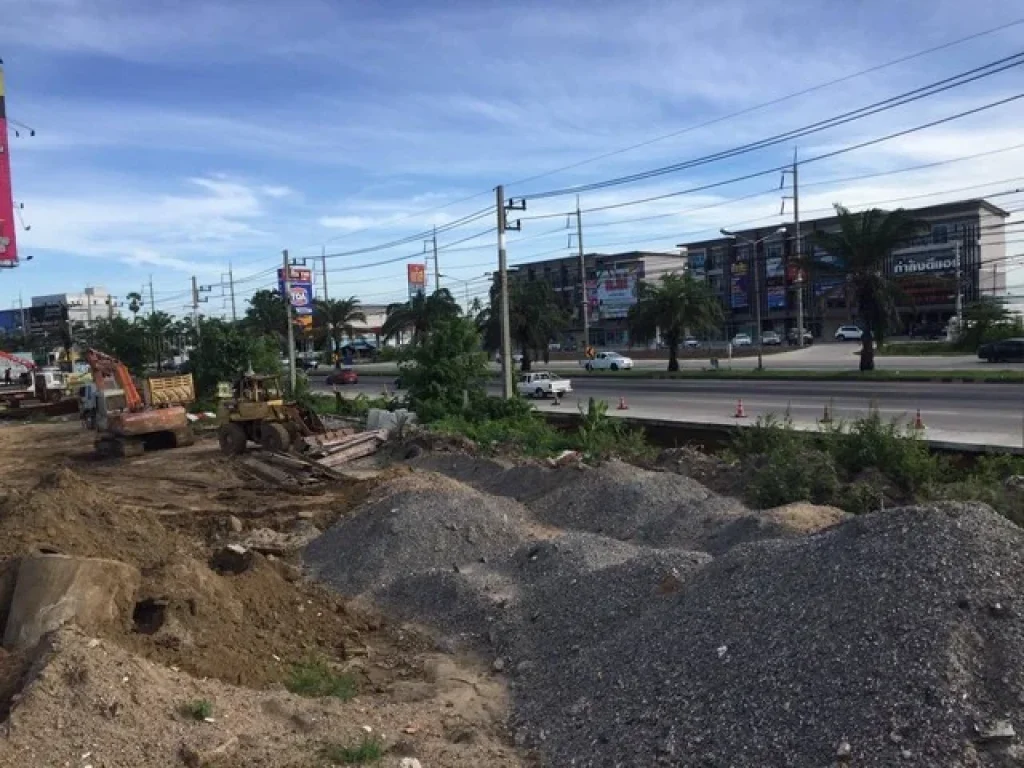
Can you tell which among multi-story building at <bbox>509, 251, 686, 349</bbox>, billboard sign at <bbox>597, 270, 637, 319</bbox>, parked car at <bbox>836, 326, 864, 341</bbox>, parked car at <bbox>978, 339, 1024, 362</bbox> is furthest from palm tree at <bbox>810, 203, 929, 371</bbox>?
billboard sign at <bbox>597, 270, 637, 319</bbox>

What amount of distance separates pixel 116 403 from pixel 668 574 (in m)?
22.3

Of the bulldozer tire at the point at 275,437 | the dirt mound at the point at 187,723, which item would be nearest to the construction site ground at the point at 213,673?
the dirt mound at the point at 187,723

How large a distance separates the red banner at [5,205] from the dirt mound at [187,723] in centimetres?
4782

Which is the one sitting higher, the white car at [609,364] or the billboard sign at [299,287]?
the billboard sign at [299,287]

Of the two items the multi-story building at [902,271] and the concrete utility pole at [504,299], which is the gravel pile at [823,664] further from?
the multi-story building at [902,271]

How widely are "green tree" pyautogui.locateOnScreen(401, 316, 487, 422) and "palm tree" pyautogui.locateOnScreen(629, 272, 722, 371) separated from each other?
29074 mm

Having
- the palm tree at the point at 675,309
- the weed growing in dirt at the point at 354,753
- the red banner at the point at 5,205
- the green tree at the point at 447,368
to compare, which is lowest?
the weed growing in dirt at the point at 354,753

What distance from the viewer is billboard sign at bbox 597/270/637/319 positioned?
10725 centimetres

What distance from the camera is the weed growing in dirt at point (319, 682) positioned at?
289 inches

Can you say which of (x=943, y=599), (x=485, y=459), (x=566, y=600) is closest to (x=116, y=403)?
(x=485, y=459)

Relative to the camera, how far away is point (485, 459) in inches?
722

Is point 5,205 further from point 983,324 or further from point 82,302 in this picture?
point 82,302

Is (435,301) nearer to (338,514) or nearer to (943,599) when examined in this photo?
(338,514)

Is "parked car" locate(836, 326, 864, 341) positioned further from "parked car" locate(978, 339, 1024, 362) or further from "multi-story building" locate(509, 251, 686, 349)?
"parked car" locate(978, 339, 1024, 362)
